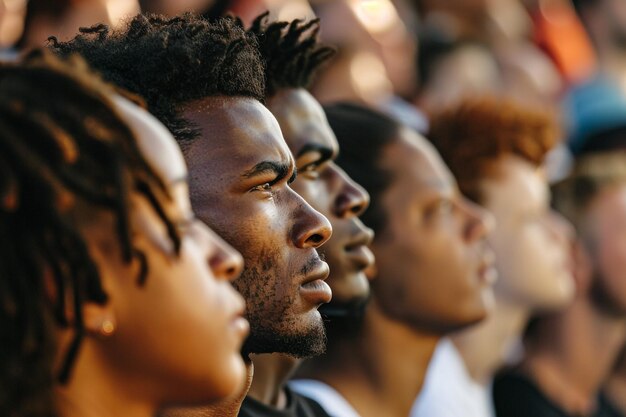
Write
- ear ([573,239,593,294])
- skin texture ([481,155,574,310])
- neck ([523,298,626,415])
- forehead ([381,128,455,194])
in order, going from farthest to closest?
ear ([573,239,593,294]) → neck ([523,298,626,415]) → skin texture ([481,155,574,310]) → forehead ([381,128,455,194])

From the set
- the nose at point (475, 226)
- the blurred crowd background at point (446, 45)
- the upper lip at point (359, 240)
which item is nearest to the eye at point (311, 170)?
the upper lip at point (359, 240)

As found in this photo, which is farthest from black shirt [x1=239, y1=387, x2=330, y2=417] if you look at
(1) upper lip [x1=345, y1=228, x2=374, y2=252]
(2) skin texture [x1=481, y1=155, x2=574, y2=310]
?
(2) skin texture [x1=481, y1=155, x2=574, y2=310]

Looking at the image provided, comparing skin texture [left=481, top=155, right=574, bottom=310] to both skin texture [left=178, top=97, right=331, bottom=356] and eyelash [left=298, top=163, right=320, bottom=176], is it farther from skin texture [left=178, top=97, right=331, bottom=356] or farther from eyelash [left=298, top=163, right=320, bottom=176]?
skin texture [left=178, top=97, right=331, bottom=356]

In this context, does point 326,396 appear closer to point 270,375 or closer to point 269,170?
point 270,375

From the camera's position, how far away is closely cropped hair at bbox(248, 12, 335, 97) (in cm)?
306

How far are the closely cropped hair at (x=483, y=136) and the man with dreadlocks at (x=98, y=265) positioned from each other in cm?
252

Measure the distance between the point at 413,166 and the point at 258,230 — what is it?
4.32 feet

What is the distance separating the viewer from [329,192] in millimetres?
3143

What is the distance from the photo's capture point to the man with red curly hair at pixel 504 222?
4363 mm

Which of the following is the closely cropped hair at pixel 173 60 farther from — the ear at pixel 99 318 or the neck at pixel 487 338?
the neck at pixel 487 338

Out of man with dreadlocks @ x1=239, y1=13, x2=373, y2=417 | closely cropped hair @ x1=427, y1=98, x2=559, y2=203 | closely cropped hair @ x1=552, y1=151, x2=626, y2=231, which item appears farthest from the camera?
closely cropped hair @ x1=552, y1=151, x2=626, y2=231

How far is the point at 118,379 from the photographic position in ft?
6.13

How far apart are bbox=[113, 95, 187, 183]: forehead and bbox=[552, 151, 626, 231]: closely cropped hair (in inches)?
140

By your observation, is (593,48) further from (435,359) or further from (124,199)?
(124,199)
